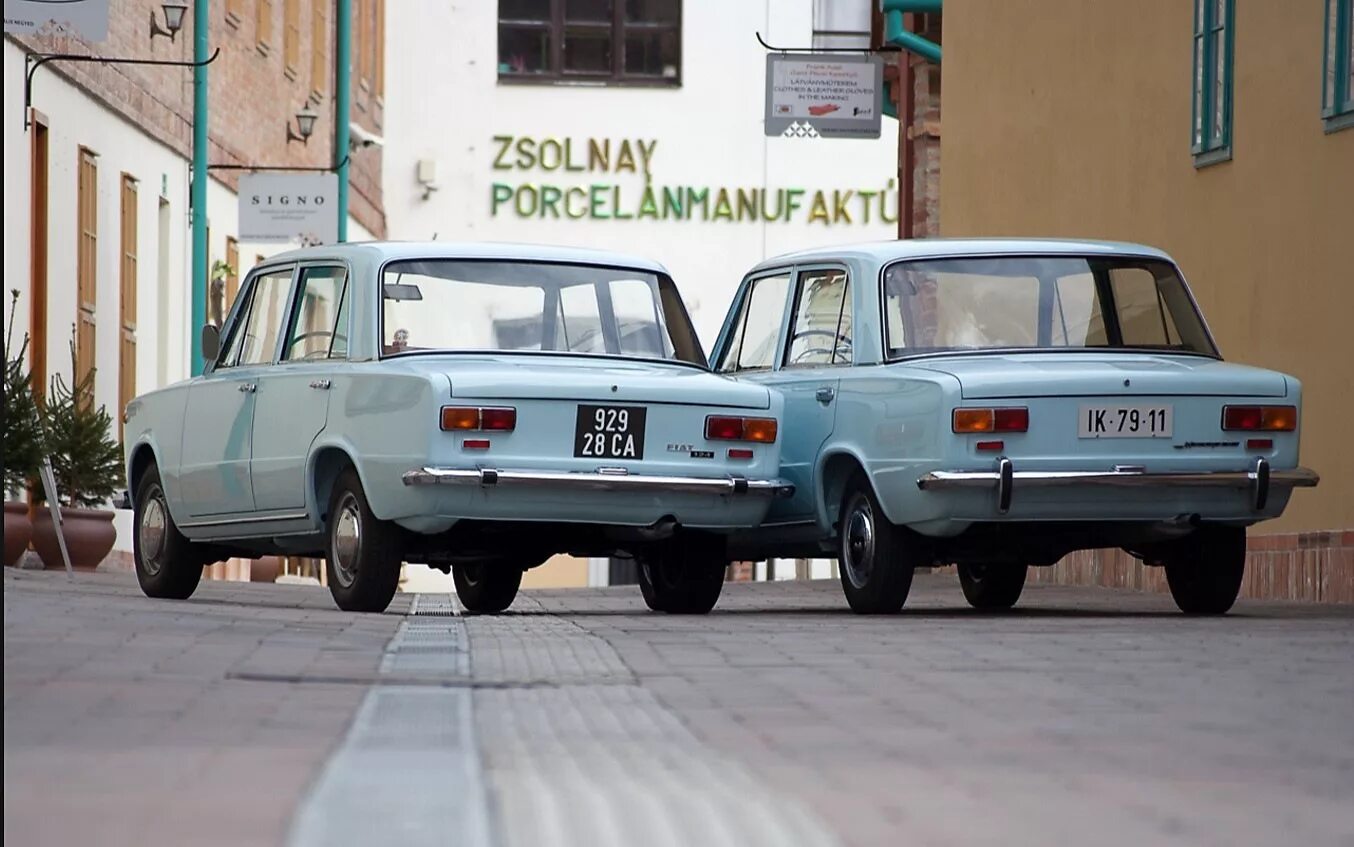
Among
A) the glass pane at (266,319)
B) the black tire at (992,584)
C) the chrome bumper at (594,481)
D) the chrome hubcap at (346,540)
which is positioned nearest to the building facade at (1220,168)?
the black tire at (992,584)

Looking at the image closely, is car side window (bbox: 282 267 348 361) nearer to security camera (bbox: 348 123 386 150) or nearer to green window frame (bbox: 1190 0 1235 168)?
green window frame (bbox: 1190 0 1235 168)

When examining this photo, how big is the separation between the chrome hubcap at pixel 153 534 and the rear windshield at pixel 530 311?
2.29m

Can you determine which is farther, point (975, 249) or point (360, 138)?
point (360, 138)

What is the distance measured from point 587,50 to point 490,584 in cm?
3736

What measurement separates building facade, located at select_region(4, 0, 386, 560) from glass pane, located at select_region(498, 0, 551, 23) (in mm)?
11508

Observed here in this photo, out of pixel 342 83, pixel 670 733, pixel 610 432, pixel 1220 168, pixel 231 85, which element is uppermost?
pixel 342 83

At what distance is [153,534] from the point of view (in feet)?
50.7

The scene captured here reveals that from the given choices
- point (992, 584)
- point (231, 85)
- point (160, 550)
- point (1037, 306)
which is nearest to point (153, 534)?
point (160, 550)

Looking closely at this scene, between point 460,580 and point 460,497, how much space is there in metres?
3.09

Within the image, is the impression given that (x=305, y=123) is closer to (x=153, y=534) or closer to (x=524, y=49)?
(x=524, y=49)

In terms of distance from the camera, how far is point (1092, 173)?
2075 cm

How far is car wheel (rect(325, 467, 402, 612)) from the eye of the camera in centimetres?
1305

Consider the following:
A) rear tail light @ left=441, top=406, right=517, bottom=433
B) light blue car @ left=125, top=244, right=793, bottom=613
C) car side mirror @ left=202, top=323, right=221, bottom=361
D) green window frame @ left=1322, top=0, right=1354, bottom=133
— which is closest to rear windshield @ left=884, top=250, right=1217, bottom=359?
light blue car @ left=125, top=244, right=793, bottom=613

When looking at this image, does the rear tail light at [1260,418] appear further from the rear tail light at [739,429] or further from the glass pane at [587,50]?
the glass pane at [587,50]
